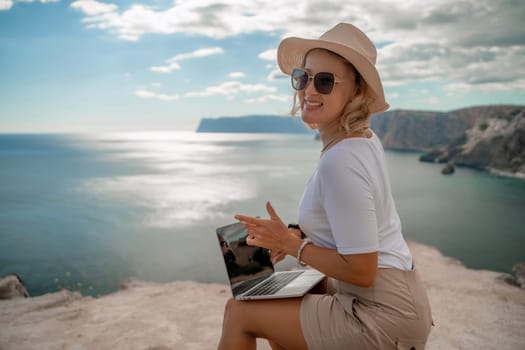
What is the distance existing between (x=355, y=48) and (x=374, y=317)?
1.37 metres

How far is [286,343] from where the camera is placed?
2.03 metres

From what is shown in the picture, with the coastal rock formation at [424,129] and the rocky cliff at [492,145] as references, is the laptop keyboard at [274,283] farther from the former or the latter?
the coastal rock formation at [424,129]

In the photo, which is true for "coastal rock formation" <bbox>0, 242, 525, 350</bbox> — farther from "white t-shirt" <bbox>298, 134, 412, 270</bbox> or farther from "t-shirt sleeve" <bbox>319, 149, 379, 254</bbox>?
"t-shirt sleeve" <bbox>319, 149, 379, 254</bbox>

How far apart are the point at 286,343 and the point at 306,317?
0.60 ft

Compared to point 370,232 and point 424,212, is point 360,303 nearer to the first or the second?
point 370,232

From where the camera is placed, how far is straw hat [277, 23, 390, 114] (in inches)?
81.0

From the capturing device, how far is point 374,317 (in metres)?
1.89

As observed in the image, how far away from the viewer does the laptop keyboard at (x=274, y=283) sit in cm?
214

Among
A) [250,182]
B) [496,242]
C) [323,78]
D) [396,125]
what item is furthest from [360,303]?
[396,125]

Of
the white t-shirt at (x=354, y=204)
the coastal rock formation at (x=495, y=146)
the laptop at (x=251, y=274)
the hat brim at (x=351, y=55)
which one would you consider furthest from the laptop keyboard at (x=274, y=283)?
the coastal rock formation at (x=495, y=146)

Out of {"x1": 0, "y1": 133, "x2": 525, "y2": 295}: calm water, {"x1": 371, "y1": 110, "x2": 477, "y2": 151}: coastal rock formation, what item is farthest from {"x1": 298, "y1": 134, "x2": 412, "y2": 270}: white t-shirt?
{"x1": 371, "y1": 110, "x2": 477, "y2": 151}: coastal rock formation

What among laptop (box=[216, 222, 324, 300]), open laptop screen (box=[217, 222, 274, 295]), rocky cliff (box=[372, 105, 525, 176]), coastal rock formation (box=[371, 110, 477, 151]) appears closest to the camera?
laptop (box=[216, 222, 324, 300])

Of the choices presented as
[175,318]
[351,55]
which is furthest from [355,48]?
[175,318]

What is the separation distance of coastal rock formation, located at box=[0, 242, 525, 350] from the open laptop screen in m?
1.82
